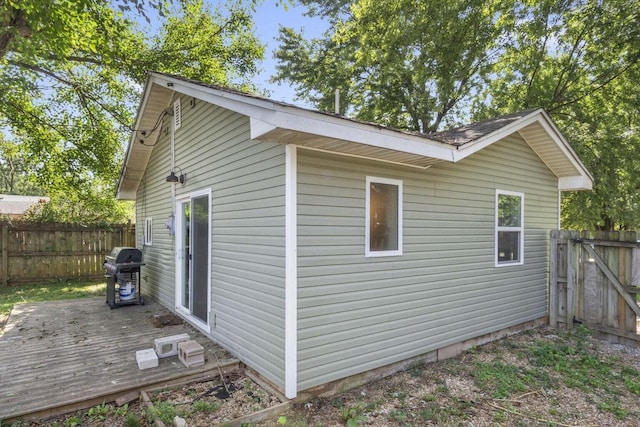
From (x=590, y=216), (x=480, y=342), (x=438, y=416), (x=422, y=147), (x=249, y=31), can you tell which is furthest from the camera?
(x=249, y=31)

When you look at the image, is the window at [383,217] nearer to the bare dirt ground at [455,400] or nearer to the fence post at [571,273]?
the bare dirt ground at [455,400]

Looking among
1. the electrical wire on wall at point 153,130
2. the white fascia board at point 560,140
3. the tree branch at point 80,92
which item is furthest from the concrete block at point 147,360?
the tree branch at point 80,92

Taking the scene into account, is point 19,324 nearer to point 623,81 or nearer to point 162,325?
point 162,325

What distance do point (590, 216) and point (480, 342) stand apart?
8418mm

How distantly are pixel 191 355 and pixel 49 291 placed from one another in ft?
23.2

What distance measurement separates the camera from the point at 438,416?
3.20 m

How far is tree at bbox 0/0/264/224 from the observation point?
9.41 meters

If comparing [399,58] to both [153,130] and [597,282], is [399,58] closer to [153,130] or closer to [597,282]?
[153,130]

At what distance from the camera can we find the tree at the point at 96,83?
370 inches

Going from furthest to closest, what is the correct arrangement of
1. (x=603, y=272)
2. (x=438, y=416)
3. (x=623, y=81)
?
(x=623, y=81), (x=603, y=272), (x=438, y=416)

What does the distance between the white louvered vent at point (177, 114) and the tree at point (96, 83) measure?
4.13 meters

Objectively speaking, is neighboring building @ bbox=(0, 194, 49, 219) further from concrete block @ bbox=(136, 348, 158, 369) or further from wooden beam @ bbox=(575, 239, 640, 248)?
wooden beam @ bbox=(575, 239, 640, 248)

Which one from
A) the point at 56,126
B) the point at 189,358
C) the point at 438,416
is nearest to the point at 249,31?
the point at 56,126

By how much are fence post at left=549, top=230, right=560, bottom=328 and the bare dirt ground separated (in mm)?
1478
